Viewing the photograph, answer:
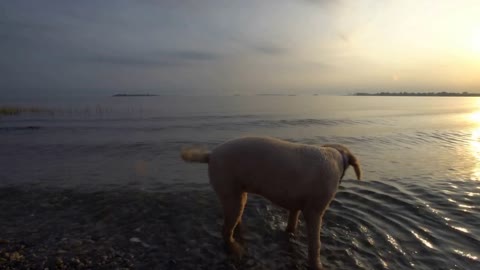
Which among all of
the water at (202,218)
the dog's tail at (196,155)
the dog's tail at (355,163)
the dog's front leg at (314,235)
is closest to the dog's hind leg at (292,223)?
the water at (202,218)

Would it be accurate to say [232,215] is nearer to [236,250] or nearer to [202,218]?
[236,250]

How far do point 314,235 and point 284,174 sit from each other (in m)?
1.24

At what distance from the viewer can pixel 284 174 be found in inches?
184

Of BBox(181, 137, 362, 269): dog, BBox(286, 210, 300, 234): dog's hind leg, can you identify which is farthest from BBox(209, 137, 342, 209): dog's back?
BBox(286, 210, 300, 234): dog's hind leg

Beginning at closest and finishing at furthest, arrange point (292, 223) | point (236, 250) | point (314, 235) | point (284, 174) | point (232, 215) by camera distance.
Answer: point (284, 174) < point (314, 235) < point (232, 215) < point (236, 250) < point (292, 223)

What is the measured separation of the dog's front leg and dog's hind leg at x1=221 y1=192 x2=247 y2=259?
117 cm

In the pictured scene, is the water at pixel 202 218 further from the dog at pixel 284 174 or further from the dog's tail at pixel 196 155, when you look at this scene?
the dog's tail at pixel 196 155

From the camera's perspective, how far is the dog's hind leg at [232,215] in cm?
516

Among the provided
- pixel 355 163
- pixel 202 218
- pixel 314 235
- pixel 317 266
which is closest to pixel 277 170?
pixel 314 235

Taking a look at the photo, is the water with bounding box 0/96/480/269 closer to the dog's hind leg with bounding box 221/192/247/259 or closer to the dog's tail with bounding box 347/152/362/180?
the dog's hind leg with bounding box 221/192/247/259

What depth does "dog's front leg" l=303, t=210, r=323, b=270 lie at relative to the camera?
4855 millimetres

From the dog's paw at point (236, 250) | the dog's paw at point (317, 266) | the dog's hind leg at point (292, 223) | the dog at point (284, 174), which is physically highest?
the dog at point (284, 174)

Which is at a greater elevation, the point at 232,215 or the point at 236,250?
the point at 232,215

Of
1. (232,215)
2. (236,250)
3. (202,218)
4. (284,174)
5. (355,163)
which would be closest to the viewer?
(284,174)
